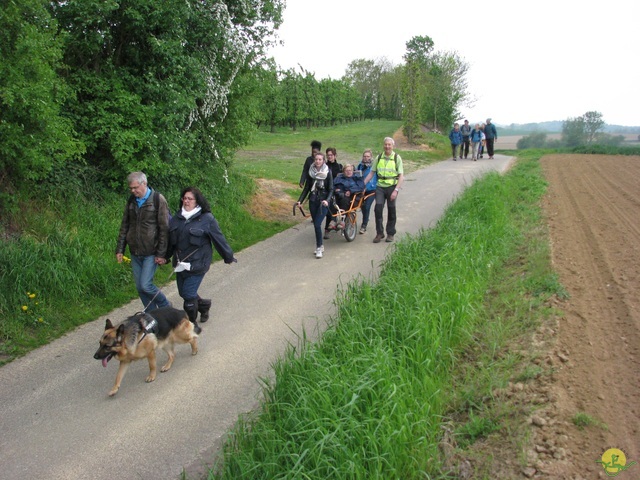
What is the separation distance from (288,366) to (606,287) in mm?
4768

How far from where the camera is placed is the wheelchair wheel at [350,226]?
9969mm

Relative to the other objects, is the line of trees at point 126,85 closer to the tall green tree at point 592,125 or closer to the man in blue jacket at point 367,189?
the man in blue jacket at point 367,189

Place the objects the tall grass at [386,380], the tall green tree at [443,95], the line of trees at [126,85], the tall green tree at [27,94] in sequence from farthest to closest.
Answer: the tall green tree at [443,95] < the line of trees at [126,85] < the tall green tree at [27,94] < the tall grass at [386,380]

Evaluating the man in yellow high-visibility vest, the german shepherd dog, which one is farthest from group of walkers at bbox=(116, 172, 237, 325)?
the man in yellow high-visibility vest

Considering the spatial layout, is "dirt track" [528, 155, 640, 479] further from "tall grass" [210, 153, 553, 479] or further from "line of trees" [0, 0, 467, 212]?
"line of trees" [0, 0, 467, 212]

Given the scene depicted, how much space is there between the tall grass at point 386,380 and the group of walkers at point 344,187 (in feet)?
8.01

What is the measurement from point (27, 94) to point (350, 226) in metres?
6.20

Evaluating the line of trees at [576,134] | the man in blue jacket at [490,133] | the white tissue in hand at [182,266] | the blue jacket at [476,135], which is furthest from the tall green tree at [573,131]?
the white tissue in hand at [182,266]

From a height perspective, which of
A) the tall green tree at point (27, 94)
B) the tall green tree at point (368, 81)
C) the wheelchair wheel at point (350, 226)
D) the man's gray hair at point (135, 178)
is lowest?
the wheelchair wheel at point (350, 226)

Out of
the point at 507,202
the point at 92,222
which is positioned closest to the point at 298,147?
the point at 507,202

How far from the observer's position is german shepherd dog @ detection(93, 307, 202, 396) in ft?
15.4

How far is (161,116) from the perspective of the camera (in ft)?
29.9

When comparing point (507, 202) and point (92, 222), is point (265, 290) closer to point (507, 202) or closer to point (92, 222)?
point (92, 222)

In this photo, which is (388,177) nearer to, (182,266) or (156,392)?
(182,266)
